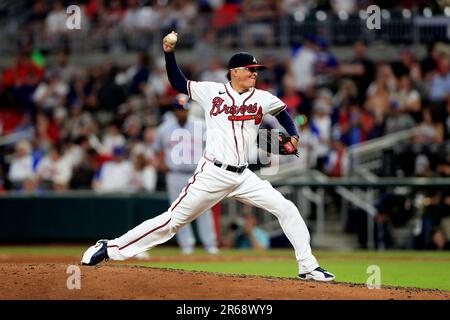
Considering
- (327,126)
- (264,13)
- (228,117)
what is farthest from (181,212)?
(264,13)

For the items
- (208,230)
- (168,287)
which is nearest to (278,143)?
(168,287)

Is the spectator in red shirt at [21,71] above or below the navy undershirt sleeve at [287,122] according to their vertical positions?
above

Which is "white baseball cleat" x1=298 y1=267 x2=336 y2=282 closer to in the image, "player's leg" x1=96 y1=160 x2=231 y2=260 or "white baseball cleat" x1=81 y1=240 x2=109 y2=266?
"player's leg" x1=96 y1=160 x2=231 y2=260

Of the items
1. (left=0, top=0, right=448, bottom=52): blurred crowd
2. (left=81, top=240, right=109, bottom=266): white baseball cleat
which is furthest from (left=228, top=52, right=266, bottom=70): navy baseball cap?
(left=0, top=0, right=448, bottom=52): blurred crowd

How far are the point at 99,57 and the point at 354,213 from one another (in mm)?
8424

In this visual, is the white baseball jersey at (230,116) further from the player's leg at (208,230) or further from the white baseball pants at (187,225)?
the player's leg at (208,230)

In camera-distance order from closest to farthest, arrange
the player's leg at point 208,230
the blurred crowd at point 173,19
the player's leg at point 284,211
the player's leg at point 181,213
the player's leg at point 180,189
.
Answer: the player's leg at point 181,213 < the player's leg at point 284,211 < the player's leg at point 180,189 < the player's leg at point 208,230 < the blurred crowd at point 173,19

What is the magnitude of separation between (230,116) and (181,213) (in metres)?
0.97

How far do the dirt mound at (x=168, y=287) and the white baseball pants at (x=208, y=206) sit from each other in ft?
0.76

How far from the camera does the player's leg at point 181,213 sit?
8375 mm

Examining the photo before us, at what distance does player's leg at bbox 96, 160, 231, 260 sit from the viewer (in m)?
8.38

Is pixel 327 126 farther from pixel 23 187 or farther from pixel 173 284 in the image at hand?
pixel 173 284

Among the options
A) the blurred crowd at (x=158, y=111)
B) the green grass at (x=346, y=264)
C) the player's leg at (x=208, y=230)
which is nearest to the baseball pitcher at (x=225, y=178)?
the green grass at (x=346, y=264)

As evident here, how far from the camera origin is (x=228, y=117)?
27.8 ft
